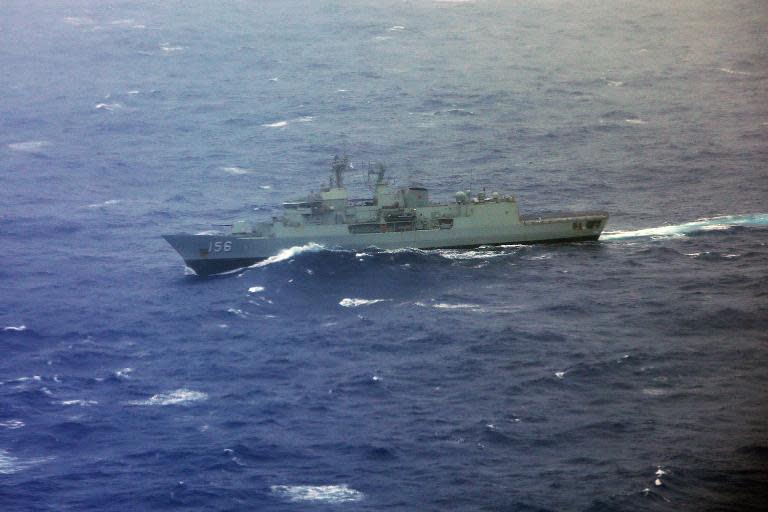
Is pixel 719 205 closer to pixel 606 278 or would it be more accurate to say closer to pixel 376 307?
pixel 606 278

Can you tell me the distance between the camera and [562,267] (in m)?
82.9

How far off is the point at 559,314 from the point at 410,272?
43.1 feet

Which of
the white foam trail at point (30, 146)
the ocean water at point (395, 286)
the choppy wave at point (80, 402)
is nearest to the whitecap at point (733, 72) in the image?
the ocean water at point (395, 286)

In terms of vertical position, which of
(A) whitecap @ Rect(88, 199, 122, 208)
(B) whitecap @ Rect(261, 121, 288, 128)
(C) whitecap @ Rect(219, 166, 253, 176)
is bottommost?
(A) whitecap @ Rect(88, 199, 122, 208)

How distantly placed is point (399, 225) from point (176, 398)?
28250 mm

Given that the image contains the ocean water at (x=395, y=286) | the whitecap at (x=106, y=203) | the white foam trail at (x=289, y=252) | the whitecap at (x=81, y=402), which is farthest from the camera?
the whitecap at (x=106, y=203)

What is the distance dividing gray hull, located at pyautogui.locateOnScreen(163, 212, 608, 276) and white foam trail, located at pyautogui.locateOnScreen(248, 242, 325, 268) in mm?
238

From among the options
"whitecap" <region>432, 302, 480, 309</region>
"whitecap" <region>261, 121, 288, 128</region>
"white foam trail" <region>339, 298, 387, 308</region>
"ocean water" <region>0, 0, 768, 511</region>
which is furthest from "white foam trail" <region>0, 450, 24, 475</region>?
"whitecap" <region>261, 121, 288, 128</region>

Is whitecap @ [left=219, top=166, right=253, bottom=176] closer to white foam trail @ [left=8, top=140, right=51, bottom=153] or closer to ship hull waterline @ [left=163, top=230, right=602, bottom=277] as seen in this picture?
white foam trail @ [left=8, top=140, right=51, bottom=153]

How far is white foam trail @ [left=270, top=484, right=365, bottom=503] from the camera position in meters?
53.6

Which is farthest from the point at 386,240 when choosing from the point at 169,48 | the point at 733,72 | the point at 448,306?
the point at 169,48

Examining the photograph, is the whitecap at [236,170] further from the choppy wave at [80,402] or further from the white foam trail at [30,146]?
the choppy wave at [80,402]

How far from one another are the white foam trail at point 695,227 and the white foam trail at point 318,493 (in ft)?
132

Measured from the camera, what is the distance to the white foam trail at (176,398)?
64.2m
